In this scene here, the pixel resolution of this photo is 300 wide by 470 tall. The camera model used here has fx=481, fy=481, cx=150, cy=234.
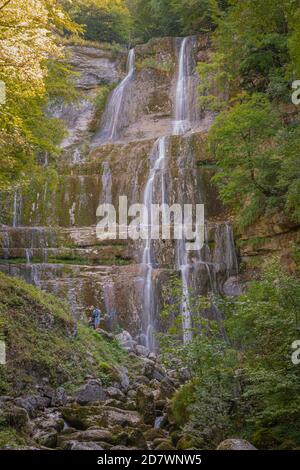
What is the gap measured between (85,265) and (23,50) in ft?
→ 38.1

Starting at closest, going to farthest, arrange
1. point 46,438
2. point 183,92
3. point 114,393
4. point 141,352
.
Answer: point 46,438, point 114,393, point 141,352, point 183,92

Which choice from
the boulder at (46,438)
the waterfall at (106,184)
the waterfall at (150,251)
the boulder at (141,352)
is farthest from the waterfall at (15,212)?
the boulder at (46,438)

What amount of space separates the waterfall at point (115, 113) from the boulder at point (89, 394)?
751 inches

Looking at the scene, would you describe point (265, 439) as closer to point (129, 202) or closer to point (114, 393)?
point (114, 393)

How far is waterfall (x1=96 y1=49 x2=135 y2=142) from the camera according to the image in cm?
2665

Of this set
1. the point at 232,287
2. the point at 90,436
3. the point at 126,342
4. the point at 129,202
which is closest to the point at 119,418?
the point at 90,436

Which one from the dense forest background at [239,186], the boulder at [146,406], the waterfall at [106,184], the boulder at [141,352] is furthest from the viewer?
the waterfall at [106,184]

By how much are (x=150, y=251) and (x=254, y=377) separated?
1282 cm

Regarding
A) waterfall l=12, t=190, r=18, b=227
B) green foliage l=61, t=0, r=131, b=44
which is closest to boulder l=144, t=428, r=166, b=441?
waterfall l=12, t=190, r=18, b=227

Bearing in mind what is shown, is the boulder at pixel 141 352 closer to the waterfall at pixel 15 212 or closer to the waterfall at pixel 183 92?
the waterfall at pixel 15 212

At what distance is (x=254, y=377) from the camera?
18.4 ft

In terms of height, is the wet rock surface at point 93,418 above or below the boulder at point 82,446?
below

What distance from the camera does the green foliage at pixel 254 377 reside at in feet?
18.1
